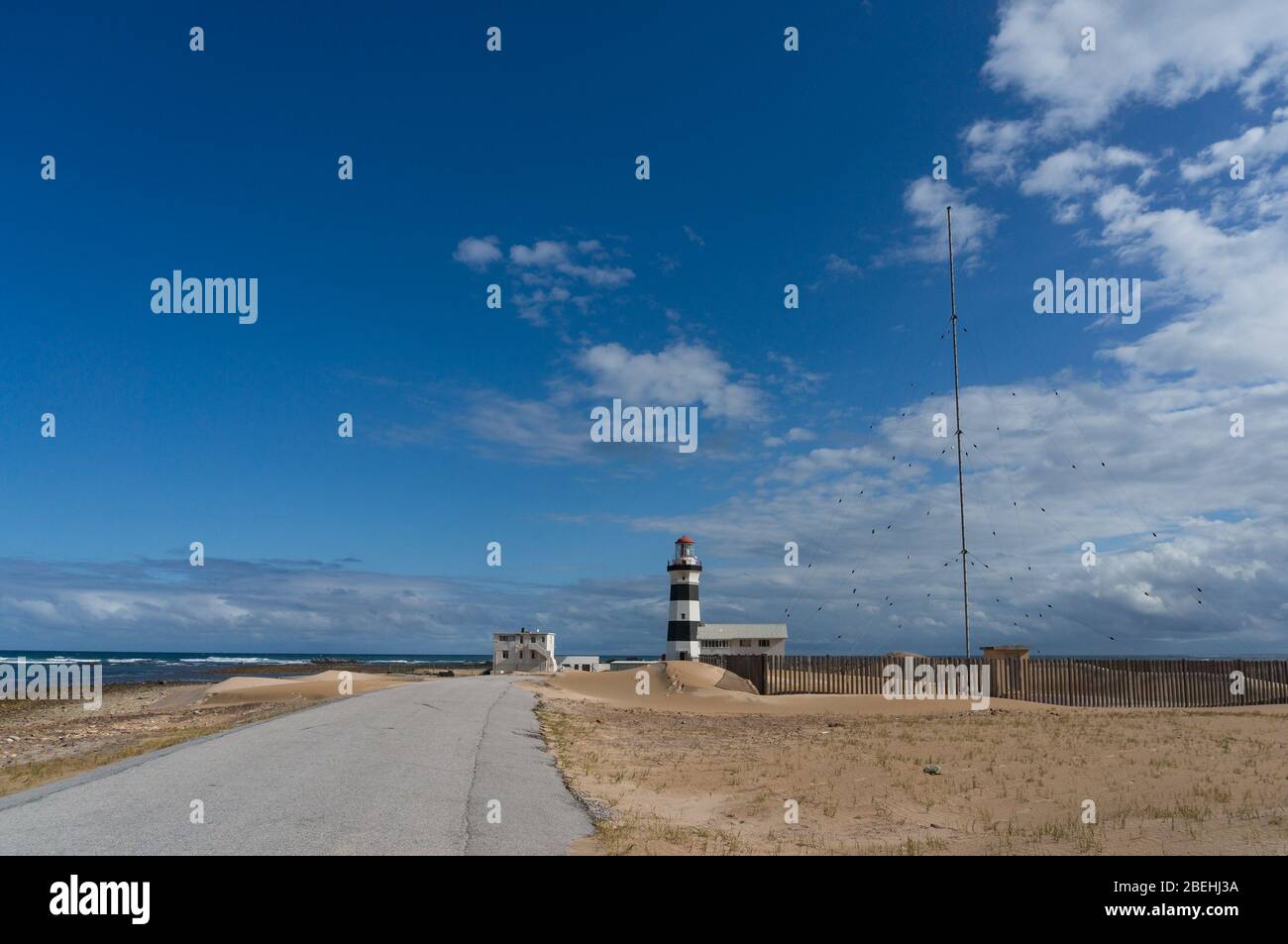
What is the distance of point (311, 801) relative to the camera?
11.0 m

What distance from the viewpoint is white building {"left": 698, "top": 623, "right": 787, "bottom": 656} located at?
242ft

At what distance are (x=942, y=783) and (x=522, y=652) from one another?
221 feet

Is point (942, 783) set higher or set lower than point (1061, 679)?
higher

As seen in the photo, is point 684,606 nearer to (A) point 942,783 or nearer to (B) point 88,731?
(B) point 88,731

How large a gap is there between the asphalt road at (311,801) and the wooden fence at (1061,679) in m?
22.4

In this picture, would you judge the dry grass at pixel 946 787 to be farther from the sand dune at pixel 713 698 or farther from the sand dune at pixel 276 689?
the sand dune at pixel 276 689

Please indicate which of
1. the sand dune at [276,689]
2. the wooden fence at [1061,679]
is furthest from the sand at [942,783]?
the sand dune at [276,689]

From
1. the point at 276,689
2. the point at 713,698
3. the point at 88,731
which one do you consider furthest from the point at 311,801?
the point at 276,689

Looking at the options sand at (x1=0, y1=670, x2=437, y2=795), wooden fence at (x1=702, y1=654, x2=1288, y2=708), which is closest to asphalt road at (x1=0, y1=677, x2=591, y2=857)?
sand at (x1=0, y1=670, x2=437, y2=795)

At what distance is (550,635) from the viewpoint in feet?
266

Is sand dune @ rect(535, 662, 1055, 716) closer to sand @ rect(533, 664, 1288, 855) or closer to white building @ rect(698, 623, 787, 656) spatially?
sand @ rect(533, 664, 1288, 855)

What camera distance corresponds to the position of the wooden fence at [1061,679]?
3334 cm

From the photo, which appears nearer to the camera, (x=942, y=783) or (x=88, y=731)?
(x=942, y=783)
